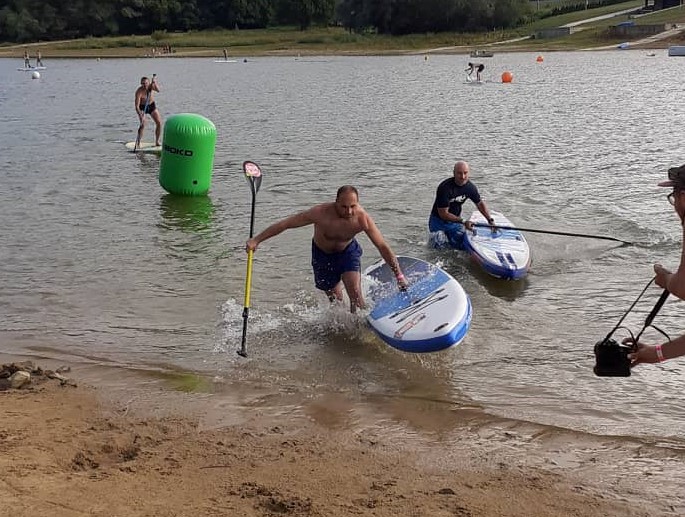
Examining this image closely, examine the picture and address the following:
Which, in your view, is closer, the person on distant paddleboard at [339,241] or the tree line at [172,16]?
the person on distant paddleboard at [339,241]

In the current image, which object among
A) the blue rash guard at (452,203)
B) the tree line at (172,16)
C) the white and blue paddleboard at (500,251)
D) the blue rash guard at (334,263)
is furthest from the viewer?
the tree line at (172,16)

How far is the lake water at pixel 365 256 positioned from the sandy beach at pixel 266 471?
0.51 metres

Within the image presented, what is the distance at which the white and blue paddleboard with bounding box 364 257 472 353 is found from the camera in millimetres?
7551

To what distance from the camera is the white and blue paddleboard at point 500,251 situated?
10.5 meters

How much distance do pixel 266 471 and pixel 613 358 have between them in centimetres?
232

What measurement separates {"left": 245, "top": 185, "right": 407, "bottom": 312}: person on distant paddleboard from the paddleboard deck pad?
519 inches

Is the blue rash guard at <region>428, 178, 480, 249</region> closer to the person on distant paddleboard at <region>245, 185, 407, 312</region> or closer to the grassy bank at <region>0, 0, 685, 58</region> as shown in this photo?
the person on distant paddleboard at <region>245, 185, 407, 312</region>

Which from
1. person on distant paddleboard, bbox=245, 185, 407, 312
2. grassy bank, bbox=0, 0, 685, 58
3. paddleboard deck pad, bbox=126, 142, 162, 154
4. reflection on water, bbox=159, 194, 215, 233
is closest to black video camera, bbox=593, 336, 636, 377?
person on distant paddleboard, bbox=245, 185, 407, 312

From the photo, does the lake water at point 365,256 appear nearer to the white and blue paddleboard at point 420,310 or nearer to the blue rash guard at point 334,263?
the white and blue paddleboard at point 420,310

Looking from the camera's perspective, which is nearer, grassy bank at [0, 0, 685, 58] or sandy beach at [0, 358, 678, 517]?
sandy beach at [0, 358, 678, 517]

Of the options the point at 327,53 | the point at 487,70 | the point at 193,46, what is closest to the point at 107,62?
the point at 193,46

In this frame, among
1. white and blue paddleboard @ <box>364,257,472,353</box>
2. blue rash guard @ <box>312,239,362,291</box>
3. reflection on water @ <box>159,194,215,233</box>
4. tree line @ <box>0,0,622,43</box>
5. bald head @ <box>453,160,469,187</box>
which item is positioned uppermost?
tree line @ <box>0,0,622,43</box>

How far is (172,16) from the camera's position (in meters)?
106

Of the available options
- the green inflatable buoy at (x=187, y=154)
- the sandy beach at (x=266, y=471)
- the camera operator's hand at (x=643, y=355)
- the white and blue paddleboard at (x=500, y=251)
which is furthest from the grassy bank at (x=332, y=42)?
the camera operator's hand at (x=643, y=355)
